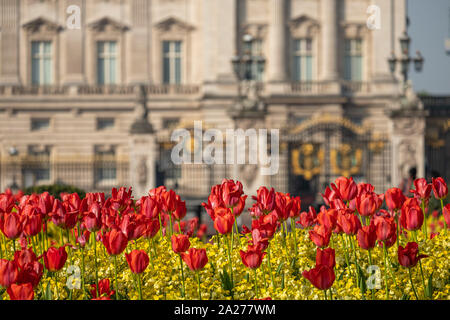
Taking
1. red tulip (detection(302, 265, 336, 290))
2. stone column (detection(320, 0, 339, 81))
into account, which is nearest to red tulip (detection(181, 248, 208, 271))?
red tulip (detection(302, 265, 336, 290))

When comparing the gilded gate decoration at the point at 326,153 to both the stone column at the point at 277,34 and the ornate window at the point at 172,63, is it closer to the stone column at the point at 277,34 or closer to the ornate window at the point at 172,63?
the stone column at the point at 277,34

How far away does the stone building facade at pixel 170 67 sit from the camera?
34.1m

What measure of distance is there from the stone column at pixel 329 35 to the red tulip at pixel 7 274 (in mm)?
33257

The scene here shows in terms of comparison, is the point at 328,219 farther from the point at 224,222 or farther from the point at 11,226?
the point at 11,226

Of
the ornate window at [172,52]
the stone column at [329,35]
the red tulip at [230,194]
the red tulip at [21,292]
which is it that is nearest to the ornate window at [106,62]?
the ornate window at [172,52]

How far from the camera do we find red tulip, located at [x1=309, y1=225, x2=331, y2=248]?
3.89 metres

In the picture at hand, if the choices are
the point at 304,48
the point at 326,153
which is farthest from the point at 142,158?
the point at 304,48

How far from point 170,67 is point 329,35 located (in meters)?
9.42

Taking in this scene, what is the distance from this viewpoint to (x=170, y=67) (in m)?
36.1

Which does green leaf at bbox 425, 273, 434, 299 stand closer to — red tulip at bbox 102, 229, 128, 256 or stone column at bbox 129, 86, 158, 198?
red tulip at bbox 102, 229, 128, 256

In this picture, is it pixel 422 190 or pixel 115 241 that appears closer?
pixel 115 241

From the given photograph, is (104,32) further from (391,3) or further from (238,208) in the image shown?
(238,208)
